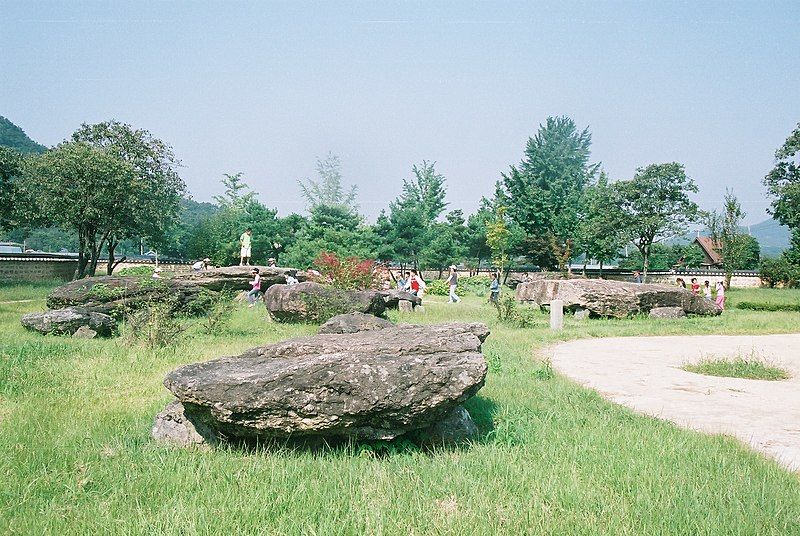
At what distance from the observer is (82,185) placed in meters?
26.0

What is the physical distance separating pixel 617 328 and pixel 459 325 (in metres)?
10.5

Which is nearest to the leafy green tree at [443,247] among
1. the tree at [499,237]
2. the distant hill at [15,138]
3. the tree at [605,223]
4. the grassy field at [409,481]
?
the tree at [499,237]

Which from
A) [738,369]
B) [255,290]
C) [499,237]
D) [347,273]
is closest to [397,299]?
[347,273]

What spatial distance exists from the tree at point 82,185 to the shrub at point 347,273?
41.9ft

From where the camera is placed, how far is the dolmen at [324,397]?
4148 millimetres

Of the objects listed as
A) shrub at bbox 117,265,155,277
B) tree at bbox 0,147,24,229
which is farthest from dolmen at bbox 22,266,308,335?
tree at bbox 0,147,24,229

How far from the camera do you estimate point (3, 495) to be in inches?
143

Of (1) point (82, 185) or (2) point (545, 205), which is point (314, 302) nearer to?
(1) point (82, 185)

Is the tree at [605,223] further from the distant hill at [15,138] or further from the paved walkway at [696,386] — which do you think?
the distant hill at [15,138]

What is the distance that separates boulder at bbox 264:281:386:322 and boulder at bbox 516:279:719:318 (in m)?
7.30

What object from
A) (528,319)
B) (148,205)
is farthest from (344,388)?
(148,205)

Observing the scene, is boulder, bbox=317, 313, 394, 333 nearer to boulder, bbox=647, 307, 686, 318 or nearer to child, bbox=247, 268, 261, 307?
child, bbox=247, 268, 261, 307

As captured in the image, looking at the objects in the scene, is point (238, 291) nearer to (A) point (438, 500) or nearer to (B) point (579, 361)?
(B) point (579, 361)

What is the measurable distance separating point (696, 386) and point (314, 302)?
9230 mm
